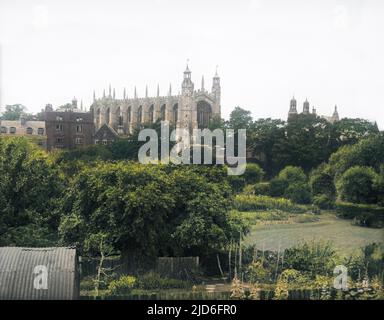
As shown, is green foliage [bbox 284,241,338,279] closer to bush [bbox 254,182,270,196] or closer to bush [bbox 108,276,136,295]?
bush [bbox 108,276,136,295]

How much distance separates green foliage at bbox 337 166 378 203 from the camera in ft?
106

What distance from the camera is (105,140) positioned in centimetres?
4734

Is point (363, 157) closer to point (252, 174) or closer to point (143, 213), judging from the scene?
point (252, 174)

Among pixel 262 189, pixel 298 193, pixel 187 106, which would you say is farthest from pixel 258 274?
pixel 187 106

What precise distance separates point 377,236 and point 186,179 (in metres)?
8.87

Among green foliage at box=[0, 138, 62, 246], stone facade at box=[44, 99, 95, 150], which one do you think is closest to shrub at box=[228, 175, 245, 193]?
stone facade at box=[44, 99, 95, 150]

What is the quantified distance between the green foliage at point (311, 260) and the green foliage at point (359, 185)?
37.0ft

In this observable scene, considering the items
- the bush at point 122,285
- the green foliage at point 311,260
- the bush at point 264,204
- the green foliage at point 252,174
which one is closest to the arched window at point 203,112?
the green foliage at point 252,174

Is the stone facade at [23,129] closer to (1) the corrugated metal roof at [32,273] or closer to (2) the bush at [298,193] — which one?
(2) the bush at [298,193]

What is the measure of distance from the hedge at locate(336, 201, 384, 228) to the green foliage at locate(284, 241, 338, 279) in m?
8.40

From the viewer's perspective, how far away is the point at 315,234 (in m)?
26.3

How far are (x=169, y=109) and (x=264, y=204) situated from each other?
2676 cm
